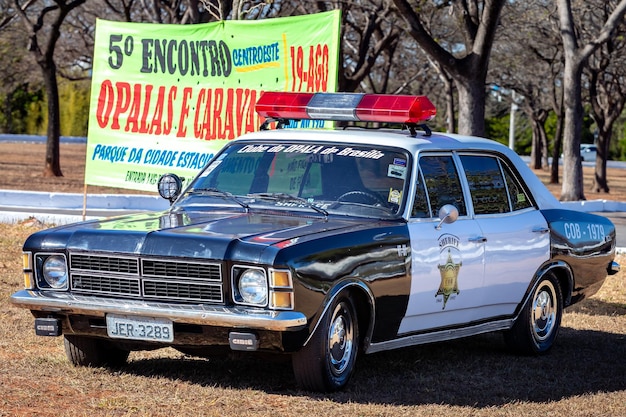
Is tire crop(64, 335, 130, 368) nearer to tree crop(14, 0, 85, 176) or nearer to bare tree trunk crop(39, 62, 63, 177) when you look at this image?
tree crop(14, 0, 85, 176)

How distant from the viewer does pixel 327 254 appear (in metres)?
6.64

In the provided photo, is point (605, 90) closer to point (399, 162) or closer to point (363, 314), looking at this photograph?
point (399, 162)

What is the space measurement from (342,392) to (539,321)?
2.51 m

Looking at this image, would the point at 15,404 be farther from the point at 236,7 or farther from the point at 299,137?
the point at 236,7

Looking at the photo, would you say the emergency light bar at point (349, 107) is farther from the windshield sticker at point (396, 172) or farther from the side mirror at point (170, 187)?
the side mirror at point (170, 187)

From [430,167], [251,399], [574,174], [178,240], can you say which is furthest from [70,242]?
[574,174]

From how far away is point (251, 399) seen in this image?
6.61m

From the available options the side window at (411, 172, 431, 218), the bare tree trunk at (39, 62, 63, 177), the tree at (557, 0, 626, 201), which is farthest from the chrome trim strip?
the bare tree trunk at (39, 62, 63, 177)

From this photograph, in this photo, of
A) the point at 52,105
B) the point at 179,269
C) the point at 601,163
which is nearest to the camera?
the point at 179,269

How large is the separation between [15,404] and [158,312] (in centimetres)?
89

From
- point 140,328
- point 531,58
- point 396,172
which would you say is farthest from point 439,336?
point 531,58

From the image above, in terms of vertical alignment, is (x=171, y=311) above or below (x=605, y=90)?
below

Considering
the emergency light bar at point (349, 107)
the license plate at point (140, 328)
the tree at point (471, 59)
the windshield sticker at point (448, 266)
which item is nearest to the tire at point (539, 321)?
the windshield sticker at point (448, 266)

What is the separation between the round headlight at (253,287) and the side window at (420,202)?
1469 mm
